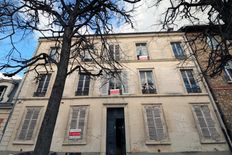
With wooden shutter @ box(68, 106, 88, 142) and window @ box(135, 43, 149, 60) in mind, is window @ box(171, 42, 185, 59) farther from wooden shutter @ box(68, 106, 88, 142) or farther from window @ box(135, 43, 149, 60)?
wooden shutter @ box(68, 106, 88, 142)

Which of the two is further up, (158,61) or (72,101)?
(158,61)

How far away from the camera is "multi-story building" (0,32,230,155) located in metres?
8.34

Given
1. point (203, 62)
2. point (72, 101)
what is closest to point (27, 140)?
point (72, 101)

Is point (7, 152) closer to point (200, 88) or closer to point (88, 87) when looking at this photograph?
point (88, 87)

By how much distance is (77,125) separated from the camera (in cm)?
900

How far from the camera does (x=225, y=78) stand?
10062 millimetres

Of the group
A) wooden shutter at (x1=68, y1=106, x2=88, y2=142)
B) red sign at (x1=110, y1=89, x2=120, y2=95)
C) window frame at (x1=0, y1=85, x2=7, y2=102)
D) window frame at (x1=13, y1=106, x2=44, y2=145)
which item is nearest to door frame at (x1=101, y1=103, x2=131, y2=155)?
red sign at (x1=110, y1=89, x2=120, y2=95)

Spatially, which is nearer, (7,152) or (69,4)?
(69,4)

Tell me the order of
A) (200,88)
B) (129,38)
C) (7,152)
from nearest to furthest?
(7,152) → (200,88) → (129,38)

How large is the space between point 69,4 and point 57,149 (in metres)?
Answer: 6.79

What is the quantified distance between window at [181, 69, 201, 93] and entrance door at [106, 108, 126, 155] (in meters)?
4.29

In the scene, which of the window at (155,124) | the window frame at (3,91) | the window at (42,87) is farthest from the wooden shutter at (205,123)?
the window frame at (3,91)

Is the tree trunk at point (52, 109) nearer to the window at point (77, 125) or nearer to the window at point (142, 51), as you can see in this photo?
the window at point (77, 125)

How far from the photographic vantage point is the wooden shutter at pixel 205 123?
8.45 metres
